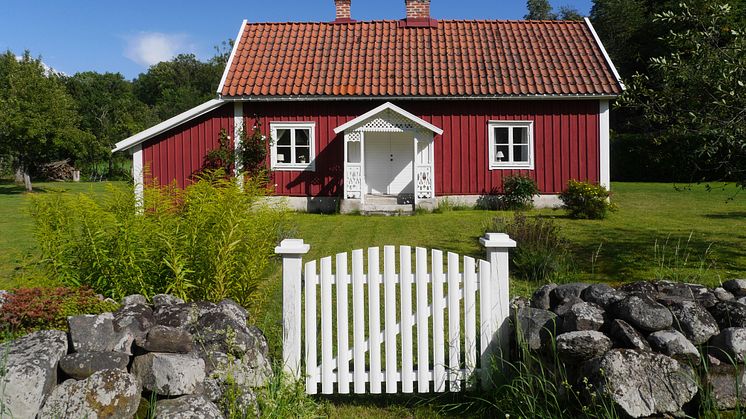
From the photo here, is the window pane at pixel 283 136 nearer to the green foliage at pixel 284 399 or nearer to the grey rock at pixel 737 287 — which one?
the green foliage at pixel 284 399

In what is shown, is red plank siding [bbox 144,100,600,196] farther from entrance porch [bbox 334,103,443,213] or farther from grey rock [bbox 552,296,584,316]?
grey rock [bbox 552,296,584,316]

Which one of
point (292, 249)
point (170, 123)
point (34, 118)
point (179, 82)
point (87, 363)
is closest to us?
point (87, 363)

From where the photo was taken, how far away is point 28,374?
3.04 m

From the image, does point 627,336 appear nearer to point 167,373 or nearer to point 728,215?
point 167,373

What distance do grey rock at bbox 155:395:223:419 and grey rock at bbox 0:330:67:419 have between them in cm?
61

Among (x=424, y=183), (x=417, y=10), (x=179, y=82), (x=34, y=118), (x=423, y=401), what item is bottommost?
(x=423, y=401)

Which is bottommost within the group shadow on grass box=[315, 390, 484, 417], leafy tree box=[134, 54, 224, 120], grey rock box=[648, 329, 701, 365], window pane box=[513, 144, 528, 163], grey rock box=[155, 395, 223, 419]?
shadow on grass box=[315, 390, 484, 417]

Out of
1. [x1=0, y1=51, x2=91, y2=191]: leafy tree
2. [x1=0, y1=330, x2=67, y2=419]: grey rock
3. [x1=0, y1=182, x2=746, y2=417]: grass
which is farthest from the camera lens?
[x1=0, y1=51, x2=91, y2=191]: leafy tree

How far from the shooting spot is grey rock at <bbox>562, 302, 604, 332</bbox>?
375cm

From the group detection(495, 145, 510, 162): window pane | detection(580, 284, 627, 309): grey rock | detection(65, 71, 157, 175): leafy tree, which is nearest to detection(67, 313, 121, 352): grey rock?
detection(580, 284, 627, 309): grey rock

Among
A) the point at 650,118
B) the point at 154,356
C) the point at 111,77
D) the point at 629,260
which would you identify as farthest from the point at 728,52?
the point at 111,77

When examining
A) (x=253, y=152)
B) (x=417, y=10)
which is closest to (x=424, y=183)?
(x=253, y=152)

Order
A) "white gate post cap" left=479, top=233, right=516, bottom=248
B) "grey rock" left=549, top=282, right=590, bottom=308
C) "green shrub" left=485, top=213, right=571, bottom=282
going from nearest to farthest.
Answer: "white gate post cap" left=479, top=233, right=516, bottom=248 → "grey rock" left=549, top=282, right=590, bottom=308 → "green shrub" left=485, top=213, right=571, bottom=282

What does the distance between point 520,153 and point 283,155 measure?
7192 millimetres
